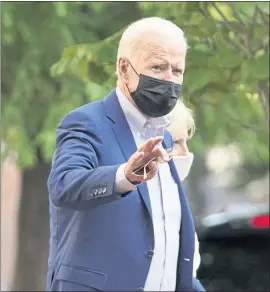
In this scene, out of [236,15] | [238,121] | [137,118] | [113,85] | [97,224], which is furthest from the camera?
[238,121]

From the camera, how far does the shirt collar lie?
215 centimetres

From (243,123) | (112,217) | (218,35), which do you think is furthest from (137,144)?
(243,123)

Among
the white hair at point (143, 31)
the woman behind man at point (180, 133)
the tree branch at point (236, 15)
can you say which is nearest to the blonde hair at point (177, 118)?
the woman behind man at point (180, 133)

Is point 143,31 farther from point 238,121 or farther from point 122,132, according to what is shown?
point 238,121

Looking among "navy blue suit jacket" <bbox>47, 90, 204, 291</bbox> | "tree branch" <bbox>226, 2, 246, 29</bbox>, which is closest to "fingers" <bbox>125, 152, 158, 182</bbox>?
"navy blue suit jacket" <bbox>47, 90, 204, 291</bbox>

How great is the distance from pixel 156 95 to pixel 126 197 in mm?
282

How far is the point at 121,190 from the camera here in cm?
190

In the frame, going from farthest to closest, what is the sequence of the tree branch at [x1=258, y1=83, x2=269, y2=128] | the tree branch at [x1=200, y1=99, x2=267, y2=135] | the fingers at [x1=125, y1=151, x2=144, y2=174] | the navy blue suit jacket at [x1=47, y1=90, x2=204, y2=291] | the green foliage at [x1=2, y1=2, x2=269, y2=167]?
the tree branch at [x1=200, y1=99, x2=267, y2=135]
the tree branch at [x1=258, y1=83, x2=269, y2=128]
the green foliage at [x1=2, y1=2, x2=269, y2=167]
the navy blue suit jacket at [x1=47, y1=90, x2=204, y2=291]
the fingers at [x1=125, y1=151, x2=144, y2=174]

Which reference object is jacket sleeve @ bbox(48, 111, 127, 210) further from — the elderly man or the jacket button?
the jacket button

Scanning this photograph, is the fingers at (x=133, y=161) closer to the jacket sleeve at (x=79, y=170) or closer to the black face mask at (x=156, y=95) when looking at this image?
the jacket sleeve at (x=79, y=170)

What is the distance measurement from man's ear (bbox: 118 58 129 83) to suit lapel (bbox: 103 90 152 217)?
66 mm

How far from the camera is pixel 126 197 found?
80.7 inches

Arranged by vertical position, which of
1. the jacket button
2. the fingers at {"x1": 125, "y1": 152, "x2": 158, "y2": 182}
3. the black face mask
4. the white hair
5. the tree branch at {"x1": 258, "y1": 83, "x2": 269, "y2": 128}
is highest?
the tree branch at {"x1": 258, "y1": 83, "x2": 269, "y2": 128}

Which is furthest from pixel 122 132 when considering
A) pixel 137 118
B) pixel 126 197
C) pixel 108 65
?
pixel 108 65
